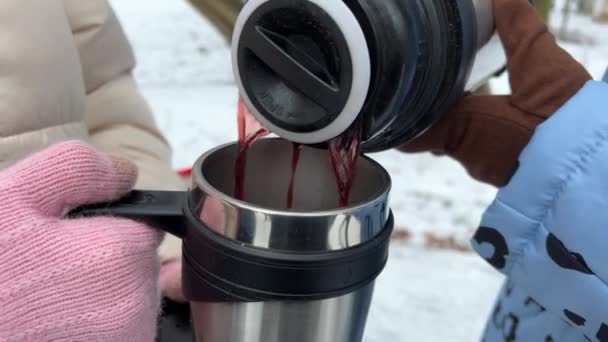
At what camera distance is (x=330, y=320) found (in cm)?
34

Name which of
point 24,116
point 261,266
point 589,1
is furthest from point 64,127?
point 589,1

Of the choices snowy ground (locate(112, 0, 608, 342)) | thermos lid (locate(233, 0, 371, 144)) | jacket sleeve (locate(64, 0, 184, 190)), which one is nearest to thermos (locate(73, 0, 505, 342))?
thermos lid (locate(233, 0, 371, 144))

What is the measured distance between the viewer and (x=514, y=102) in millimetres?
461

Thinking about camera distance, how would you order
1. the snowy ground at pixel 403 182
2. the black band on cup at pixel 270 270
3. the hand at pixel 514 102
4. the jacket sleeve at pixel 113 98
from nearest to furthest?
the black band on cup at pixel 270 270 → the hand at pixel 514 102 → the jacket sleeve at pixel 113 98 → the snowy ground at pixel 403 182

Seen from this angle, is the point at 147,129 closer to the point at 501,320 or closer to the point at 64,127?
the point at 64,127

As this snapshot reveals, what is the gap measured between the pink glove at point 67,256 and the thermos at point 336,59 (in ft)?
0.30

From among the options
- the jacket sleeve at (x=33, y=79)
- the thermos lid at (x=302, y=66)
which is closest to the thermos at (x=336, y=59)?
the thermos lid at (x=302, y=66)

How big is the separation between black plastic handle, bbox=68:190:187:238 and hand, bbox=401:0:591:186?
0.20 metres

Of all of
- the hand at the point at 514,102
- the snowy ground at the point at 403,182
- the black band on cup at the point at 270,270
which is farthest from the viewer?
the snowy ground at the point at 403,182

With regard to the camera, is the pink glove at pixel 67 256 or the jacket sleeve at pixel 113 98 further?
the jacket sleeve at pixel 113 98

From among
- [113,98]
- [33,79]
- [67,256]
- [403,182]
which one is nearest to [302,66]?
[67,256]

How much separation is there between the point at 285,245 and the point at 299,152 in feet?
0.30

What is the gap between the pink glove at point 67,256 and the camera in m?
0.32

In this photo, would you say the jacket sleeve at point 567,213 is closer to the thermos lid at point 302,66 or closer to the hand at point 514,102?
the hand at point 514,102
